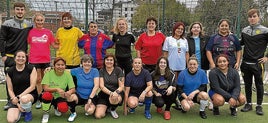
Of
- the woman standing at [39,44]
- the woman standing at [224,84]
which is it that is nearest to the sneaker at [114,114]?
the woman standing at [39,44]

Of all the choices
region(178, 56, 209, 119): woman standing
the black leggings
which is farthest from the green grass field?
the black leggings

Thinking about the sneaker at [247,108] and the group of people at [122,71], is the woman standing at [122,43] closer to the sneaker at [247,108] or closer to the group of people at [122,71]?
the group of people at [122,71]

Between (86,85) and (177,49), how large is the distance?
1728 millimetres

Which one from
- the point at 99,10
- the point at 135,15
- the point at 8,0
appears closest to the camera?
the point at 8,0

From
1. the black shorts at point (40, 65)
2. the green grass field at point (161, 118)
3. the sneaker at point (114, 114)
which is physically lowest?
the green grass field at point (161, 118)

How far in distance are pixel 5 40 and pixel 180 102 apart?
324 cm

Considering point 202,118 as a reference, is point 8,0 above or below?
above

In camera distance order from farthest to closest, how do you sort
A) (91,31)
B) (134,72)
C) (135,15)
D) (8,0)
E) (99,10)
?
(135,15), (99,10), (8,0), (91,31), (134,72)

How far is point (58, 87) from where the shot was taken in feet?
15.7

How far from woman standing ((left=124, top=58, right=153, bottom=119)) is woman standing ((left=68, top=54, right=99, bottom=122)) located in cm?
54

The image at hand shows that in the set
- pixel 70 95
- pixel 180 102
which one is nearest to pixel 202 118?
pixel 180 102

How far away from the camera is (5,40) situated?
16.7 ft

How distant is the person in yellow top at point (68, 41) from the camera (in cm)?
535

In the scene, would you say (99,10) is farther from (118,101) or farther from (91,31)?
(118,101)
